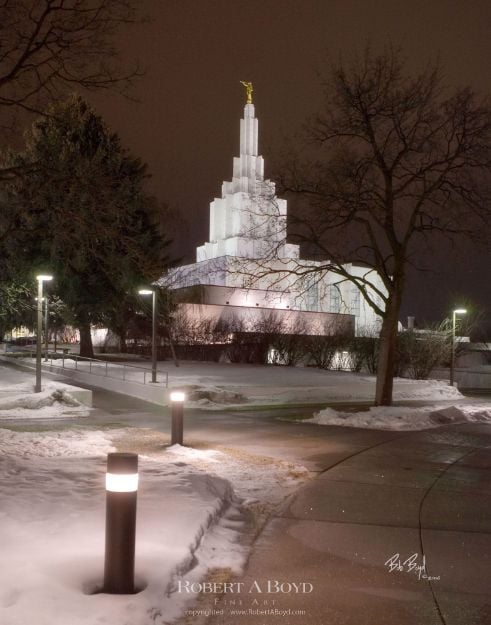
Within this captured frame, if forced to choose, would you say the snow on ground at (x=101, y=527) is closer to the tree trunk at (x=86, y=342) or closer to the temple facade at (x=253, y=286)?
the tree trunk at (x=86, y=342)

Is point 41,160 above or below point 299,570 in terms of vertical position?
above

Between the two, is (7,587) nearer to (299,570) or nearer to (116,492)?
(116,492)

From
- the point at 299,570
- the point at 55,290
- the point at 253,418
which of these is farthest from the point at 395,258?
the point at 55,290

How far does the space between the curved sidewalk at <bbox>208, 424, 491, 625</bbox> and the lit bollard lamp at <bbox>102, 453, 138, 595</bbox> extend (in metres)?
0.72

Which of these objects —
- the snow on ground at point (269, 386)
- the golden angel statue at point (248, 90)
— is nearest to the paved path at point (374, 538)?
the snow on ground at point (269, 386)

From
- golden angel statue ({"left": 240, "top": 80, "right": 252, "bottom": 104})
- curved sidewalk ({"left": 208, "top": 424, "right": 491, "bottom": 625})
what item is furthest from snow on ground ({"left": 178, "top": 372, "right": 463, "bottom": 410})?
golden angel statue ({"left": 240, "top": 80, "right": 252, "bottom": 104})

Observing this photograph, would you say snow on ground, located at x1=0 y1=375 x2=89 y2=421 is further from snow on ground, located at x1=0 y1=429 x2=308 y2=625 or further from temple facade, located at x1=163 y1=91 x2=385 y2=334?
temple facade, located at x1=163 y1=91 x2=385 y2=334

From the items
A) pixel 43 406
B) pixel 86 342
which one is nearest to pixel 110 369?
pixel 86 342

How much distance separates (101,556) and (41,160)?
8.68m

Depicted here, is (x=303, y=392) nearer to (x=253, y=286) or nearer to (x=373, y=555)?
(x=373, y=555)

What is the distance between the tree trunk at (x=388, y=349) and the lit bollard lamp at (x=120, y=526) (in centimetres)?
1774

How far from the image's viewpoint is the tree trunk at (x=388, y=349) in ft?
71.5

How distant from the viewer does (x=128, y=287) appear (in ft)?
144
